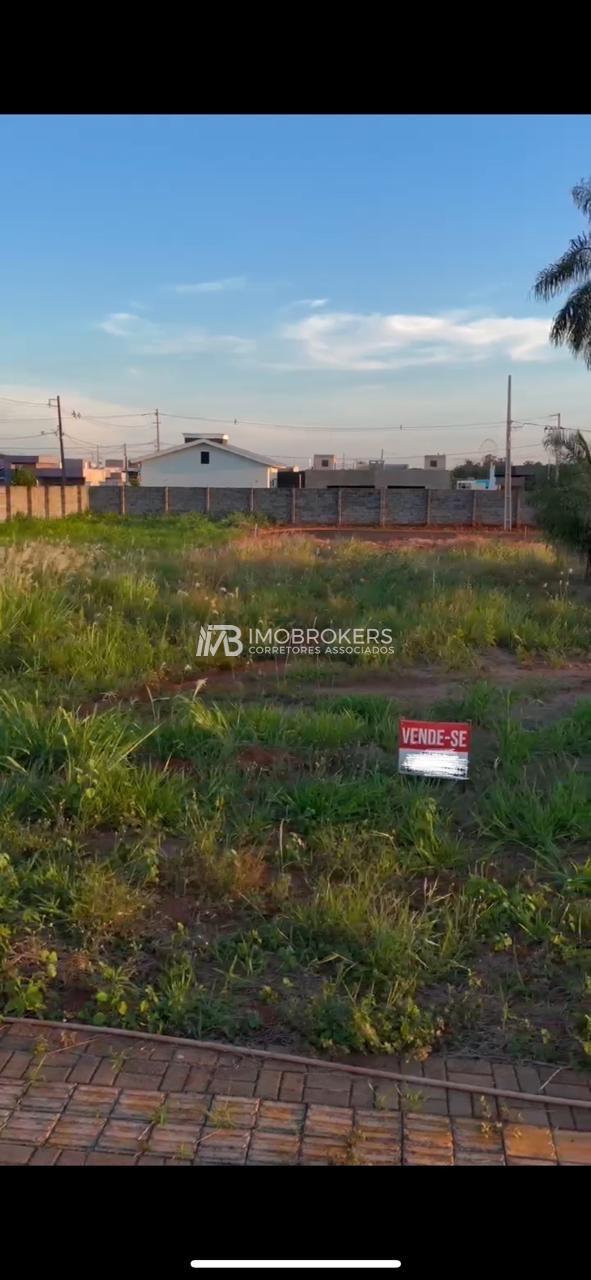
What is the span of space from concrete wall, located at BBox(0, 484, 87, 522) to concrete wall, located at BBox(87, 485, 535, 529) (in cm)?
193

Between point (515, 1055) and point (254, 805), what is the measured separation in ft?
5.86

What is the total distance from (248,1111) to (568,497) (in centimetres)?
1152

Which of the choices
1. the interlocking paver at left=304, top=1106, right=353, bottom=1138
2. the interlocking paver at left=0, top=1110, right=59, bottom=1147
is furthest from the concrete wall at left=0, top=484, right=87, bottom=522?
the interlocking paver at left=304, top=1106, right=353, bottom=1138

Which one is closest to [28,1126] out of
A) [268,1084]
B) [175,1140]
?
[175,1140]

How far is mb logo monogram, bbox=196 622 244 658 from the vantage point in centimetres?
745

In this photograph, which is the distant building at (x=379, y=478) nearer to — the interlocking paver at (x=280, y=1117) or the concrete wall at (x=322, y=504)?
the concrete wall at (x=322, y=504)

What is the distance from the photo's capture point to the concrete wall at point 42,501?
100 feet

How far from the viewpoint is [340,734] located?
16.6 ft

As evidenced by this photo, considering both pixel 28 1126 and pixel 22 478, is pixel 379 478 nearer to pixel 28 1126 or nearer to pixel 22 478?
pixel 22 478

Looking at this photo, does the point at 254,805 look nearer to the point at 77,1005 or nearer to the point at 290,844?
the point at 290,844

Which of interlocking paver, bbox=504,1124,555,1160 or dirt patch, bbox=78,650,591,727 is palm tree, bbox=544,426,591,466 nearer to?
dirt patch, bbox=78,650,591,727

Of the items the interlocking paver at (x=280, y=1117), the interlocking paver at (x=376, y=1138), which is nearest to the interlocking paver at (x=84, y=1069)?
the interlocking paver at (x=280, y=1117)

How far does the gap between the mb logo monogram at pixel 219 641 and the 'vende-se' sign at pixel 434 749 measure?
339cm

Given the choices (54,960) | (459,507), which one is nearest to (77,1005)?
(54,960)
